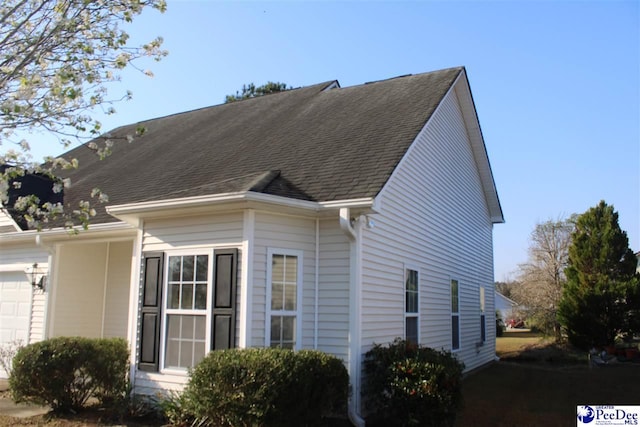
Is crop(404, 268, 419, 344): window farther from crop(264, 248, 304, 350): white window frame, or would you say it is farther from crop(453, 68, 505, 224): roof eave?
crop(453, 68, 505, 224): roof eave

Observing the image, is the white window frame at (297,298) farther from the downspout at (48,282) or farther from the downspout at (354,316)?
the downspout at (48,282)

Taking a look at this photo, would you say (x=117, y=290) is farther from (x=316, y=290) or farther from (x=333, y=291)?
(x=333, y=291)

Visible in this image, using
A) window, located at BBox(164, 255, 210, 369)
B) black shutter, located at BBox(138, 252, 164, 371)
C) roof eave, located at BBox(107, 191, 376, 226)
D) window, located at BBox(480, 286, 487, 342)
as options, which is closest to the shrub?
black shutter, located at BBox(138, 252, 164, 371)

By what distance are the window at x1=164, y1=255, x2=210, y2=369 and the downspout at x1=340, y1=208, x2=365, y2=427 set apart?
6.71 feet

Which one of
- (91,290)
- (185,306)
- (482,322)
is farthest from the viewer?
(482,322)

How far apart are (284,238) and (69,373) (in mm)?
3615

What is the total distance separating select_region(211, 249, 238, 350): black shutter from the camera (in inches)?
299

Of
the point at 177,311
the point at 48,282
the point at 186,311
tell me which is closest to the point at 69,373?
the point at 177,311

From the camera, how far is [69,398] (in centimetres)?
809

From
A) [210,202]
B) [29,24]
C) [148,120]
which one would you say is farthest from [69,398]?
[148,120]

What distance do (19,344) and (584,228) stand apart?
18396 mm

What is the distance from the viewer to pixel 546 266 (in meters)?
29.6

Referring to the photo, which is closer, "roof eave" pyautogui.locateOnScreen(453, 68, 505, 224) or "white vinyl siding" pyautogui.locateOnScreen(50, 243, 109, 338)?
"white vinyl siding" pyautogui.locateOnScreen(50, 243, 109, 338)

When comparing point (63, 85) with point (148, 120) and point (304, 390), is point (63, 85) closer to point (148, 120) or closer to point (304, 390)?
point (304, 390)
